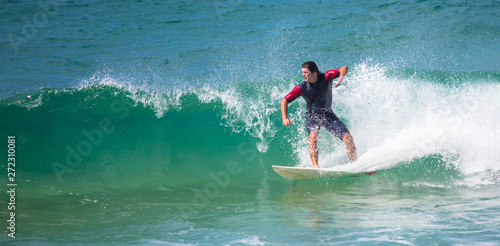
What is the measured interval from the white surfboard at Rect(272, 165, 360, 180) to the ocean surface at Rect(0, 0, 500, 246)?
12cm

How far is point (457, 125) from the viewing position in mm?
7195

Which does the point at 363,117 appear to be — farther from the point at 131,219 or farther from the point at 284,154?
the point at 131,219

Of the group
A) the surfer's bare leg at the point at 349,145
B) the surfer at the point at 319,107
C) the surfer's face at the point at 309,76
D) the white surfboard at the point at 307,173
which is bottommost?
the white surfboard at the point at 307,173

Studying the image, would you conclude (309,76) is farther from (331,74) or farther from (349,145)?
(349,145)

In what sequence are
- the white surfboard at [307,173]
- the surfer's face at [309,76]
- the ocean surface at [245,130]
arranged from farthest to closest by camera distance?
the white surfboard at [307,173], the surfer's face at [309,76], the ocean surface at [245,130]

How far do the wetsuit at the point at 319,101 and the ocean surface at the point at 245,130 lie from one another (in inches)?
29.8

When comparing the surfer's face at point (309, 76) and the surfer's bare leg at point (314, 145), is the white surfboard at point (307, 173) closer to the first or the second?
the surfer's bare leg at point (314, 145)

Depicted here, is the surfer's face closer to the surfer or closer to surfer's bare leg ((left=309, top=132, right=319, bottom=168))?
the surfer

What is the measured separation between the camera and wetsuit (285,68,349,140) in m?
6.20

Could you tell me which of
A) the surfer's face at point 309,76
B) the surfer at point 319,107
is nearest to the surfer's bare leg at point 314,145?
the surfer at point 319,107

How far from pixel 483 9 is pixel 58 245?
17601 millimetres

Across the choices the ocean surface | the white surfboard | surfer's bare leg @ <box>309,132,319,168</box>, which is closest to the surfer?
surfer's bare leg @ <box>309,132,319,168</box>

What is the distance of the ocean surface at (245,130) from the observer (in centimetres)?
443

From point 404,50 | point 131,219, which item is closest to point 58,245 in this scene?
point 131,219
